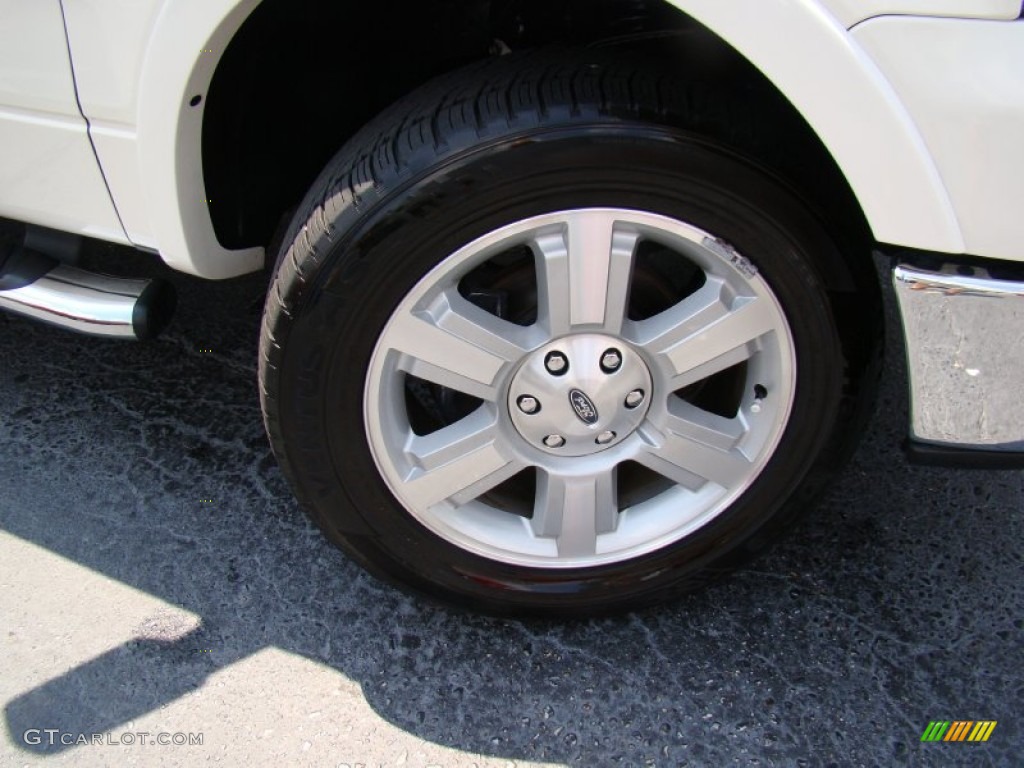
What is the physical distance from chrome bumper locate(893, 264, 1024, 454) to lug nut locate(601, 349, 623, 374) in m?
0.43

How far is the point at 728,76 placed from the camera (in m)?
1.40

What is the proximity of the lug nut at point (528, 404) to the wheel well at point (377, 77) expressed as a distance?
514mm

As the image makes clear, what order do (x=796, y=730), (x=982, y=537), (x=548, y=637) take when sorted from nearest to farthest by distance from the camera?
(x=796, y=730), (x=548, y=637), (x=982, y=537)

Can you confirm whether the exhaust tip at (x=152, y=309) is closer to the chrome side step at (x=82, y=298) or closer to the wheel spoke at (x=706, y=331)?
the chrome side step at (x=82, y=298)

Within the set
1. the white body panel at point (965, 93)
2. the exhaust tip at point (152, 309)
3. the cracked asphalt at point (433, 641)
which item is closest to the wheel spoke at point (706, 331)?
the white body panel at point (965, 93)

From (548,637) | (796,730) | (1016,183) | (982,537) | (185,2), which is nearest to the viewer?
(1016,183)

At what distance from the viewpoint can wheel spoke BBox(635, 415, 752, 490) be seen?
158cm

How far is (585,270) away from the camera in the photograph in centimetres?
139

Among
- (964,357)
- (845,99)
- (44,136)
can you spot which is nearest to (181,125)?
(44,136)

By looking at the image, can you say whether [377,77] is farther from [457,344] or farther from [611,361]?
[611,361]

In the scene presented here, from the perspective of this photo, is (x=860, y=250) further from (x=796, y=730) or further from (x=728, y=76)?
(x=796, y=730)

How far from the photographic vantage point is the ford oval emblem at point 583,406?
59.7 inches

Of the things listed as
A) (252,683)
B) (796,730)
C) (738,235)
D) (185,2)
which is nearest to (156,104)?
(185,2)

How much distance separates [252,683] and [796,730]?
976mm
